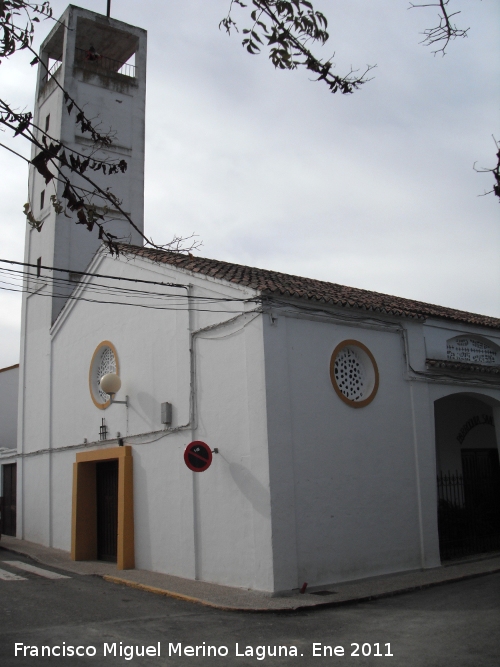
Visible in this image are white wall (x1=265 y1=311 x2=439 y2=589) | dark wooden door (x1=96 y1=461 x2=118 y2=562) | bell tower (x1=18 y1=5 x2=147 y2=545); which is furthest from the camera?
bell tower (x1=18 y1=5 x2=147 y2=545)

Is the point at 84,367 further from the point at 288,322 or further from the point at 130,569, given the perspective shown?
the point at 288,322

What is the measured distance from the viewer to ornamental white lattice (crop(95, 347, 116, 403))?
1373cm

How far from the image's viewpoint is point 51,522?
1552 centimetres

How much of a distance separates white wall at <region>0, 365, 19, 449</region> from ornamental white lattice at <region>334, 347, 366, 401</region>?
50.5 ft

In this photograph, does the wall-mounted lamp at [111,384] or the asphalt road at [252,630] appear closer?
the asphalt road at [252,630]

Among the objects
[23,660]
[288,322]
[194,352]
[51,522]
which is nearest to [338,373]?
[288,322]

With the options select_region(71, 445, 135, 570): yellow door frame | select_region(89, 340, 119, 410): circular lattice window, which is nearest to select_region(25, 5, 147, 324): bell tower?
select_region(89, 340, 119, 410): circular lattice window

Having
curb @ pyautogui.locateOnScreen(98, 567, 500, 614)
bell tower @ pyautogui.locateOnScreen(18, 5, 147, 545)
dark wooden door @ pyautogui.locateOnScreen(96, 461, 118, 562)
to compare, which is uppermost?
bell tower @ pyautogui.locateOnScreen(18, 5, 147, 545)

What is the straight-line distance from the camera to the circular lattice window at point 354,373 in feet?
34.6

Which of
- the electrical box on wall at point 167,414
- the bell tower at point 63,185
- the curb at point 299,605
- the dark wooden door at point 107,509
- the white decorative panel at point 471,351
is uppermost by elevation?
the bell tower at point 63,185

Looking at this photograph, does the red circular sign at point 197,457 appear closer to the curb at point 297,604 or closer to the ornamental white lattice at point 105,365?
the curb at point 297,604

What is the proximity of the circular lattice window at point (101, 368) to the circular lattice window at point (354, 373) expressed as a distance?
4.95 meters

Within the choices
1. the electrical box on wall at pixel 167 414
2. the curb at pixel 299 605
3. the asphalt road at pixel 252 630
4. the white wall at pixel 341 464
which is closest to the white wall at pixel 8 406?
the curb at pixel 299 605

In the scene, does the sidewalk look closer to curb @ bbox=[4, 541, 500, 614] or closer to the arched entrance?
curb @ bbox=[4, 541, 500, 614]
